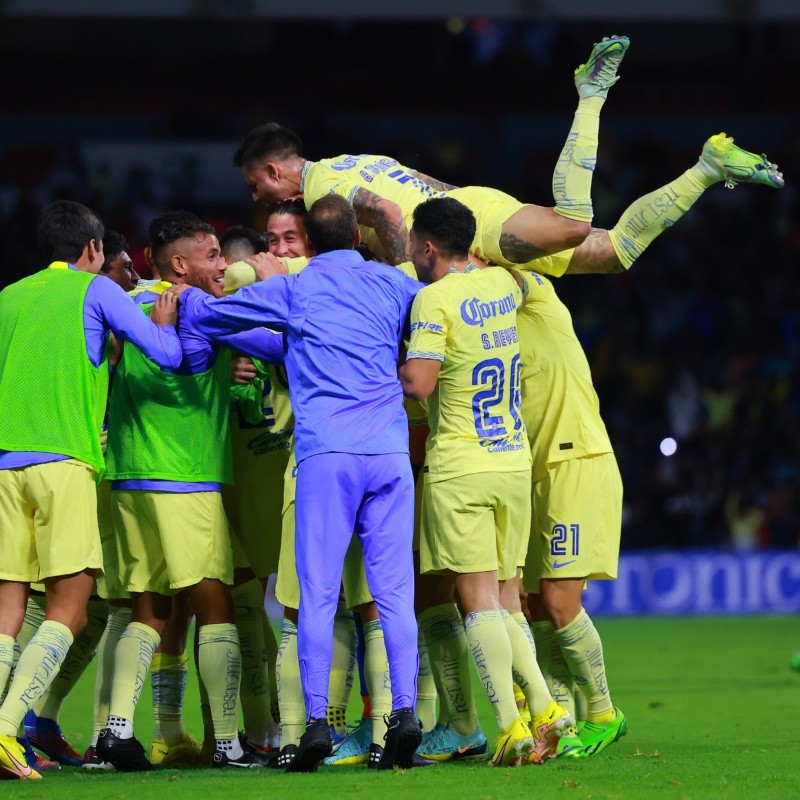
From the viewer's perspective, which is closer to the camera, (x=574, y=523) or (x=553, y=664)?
(x=574, y=523)

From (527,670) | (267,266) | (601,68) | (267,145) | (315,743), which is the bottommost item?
(315,743)

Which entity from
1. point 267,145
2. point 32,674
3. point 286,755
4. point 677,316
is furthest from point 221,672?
point 677,316

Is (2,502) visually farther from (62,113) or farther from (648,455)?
(62,113)

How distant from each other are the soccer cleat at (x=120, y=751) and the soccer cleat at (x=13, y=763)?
1.07ft

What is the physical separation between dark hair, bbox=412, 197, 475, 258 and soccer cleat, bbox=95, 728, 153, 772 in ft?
8.35

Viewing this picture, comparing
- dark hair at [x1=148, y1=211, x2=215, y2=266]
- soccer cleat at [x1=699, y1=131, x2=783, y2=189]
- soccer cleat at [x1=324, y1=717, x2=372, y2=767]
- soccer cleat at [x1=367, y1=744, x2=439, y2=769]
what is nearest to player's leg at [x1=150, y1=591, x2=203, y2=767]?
soccer cleat at [x1=324, y1=717, x2=372, y2=767]

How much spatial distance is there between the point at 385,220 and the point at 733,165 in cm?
172

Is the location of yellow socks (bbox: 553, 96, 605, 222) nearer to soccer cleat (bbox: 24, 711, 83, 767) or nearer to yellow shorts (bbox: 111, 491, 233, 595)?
yellow shorts (bbox: 111, 491, 233, 595)

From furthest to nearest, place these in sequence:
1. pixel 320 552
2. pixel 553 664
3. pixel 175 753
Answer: pixel 553 664, pixel 175 753, pixel 320 552

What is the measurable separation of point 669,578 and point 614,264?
10.2 meters

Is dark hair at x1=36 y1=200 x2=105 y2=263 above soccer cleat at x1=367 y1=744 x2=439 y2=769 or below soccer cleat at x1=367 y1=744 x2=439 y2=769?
above

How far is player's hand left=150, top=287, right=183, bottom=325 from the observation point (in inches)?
262

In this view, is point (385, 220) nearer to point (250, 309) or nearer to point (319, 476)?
point (250, 309)

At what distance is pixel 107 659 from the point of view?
7141 millimetres
